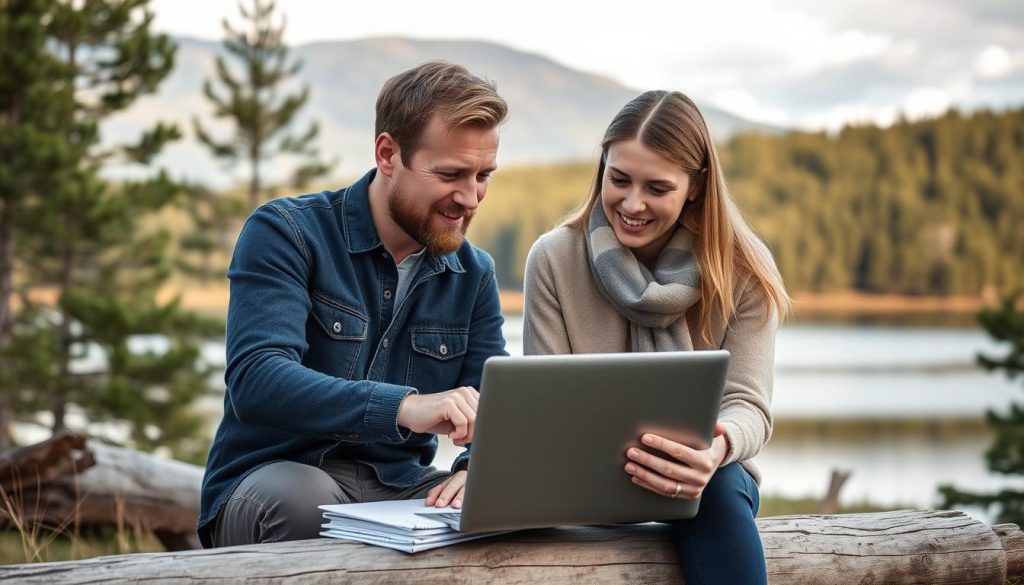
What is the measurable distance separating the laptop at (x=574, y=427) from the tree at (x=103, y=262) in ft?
29.9

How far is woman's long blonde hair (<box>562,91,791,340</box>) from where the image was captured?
2635 mm

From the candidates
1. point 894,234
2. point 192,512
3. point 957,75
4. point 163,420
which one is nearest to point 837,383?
point 894,234

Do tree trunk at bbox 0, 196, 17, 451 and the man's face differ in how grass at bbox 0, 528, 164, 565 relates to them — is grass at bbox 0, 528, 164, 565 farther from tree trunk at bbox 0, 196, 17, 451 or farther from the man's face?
tree trunk at bbox 0, 196, 17, 451

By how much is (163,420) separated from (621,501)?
10852 mm

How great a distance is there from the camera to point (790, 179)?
30.3 meters

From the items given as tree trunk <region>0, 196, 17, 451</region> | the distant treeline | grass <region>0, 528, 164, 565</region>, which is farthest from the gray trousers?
the distant treeline

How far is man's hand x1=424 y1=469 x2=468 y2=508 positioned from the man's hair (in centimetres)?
76

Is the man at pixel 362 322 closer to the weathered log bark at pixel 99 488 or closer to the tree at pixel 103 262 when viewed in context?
the weathered log bark at pixel 99 488

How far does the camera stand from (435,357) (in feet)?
8.69

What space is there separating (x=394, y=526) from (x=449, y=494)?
0.17m

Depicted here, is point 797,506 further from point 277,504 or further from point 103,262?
point 103,262

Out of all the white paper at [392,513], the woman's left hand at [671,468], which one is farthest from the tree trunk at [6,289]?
the woman's left hand at [671,468]

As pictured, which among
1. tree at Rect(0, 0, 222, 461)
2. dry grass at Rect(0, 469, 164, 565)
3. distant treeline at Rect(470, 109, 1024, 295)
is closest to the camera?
dry grass at Rect(0, 469, 164, 565)

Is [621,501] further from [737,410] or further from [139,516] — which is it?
[139,516]
